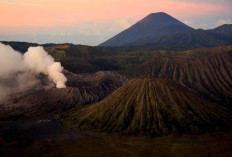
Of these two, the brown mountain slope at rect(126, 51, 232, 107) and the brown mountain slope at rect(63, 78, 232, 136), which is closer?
the brown mountain slope at rect(63, 78, 232, 136)

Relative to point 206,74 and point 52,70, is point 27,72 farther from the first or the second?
point 206,74

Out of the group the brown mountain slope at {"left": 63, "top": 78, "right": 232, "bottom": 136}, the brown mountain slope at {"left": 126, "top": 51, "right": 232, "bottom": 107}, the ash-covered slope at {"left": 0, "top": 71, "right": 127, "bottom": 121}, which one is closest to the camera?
the brown mountain slope at {"left": 63, "top": 78, "right": 232, "bottom": 136}

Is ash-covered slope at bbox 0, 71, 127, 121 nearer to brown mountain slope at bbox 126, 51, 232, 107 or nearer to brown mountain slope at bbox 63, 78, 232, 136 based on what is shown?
brown mountain slope at bbox 63, 78, 232, 136

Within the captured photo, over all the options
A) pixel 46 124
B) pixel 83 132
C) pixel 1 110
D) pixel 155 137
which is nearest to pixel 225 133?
pixel 155 137

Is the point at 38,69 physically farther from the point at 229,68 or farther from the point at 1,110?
the point at 229,68

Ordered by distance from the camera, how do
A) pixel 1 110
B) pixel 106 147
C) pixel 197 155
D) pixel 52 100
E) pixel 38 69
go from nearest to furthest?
1. pixel 197 155
2. pixel 106 147
3. pixel 1 110
4. pixel 52 100
5. pixel 38 69

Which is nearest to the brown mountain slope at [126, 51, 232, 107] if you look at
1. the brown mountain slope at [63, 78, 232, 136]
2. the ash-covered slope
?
the ash-covered slope

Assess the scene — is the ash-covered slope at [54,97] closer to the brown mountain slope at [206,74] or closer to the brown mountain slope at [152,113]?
the brown mountain slope at [152,113]
